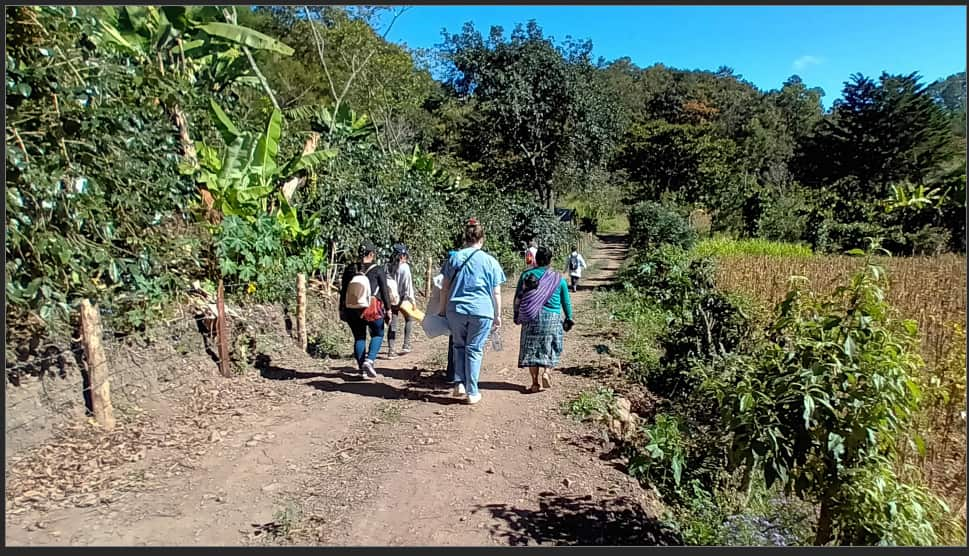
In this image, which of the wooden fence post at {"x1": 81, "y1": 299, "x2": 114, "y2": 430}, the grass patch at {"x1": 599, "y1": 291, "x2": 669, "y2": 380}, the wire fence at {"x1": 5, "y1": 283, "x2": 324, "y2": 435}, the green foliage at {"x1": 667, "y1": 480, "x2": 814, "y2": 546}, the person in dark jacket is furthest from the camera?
the grass patch at {"x1": 599, "y1": 291, "x2": 669, "y2": 380}

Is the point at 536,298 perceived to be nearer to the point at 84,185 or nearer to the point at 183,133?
the point at 84,185

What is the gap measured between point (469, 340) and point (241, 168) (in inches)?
163

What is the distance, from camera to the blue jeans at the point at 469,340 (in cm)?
522

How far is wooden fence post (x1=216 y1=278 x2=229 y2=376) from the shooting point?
5.91 metres

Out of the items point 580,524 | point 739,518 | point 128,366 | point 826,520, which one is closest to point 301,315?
point 128,366

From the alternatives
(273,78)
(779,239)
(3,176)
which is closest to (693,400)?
(3,176)

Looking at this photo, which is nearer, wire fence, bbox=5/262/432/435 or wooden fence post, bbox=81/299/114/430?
wire fence, bbox=5/262/432/435

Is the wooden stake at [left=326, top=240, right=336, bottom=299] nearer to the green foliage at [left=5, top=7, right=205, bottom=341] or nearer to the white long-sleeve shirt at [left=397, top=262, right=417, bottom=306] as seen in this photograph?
the white long-sleeve shirt at [left=397, top=262, right=417, bottom=306]

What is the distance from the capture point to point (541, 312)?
566 centimetres

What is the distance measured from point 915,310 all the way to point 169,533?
7.75 metres

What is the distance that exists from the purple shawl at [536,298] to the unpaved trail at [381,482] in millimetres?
808

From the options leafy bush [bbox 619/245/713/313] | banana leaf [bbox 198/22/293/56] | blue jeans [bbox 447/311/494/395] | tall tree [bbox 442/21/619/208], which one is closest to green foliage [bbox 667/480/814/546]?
blue jeans [bbox 447/311/494/395]

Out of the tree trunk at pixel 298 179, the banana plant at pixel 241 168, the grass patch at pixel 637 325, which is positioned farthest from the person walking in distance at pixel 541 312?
the tree trunk at pixel 298 179

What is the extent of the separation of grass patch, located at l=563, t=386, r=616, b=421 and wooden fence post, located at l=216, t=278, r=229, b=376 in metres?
3.33
